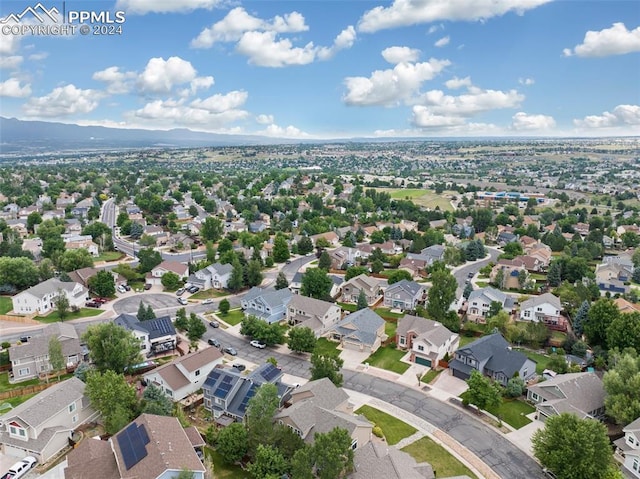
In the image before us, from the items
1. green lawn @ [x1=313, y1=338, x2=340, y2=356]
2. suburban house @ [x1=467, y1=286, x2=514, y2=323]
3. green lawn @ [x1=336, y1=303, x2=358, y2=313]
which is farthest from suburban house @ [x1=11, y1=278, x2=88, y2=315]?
suburban house @ [x1=467, y1=286, x2=514, y2=323]

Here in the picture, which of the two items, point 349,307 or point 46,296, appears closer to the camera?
point 46,296

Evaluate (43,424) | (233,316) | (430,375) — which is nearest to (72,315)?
(233,316)

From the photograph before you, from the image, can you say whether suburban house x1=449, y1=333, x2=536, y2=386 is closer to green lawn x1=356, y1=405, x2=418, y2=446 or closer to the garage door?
the garage door

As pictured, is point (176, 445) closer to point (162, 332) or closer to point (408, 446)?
point (408, 446)

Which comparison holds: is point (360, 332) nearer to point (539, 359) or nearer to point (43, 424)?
point (539, 359)

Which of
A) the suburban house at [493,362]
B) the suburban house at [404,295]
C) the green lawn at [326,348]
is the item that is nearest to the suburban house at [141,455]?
the green lawn at [326,348]

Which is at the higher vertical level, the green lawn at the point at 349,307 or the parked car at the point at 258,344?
the parked car at the point at 258,344

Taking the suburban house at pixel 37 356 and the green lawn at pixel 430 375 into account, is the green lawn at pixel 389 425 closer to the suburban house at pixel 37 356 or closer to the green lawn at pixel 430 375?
the green lawn at pixel 430 375
